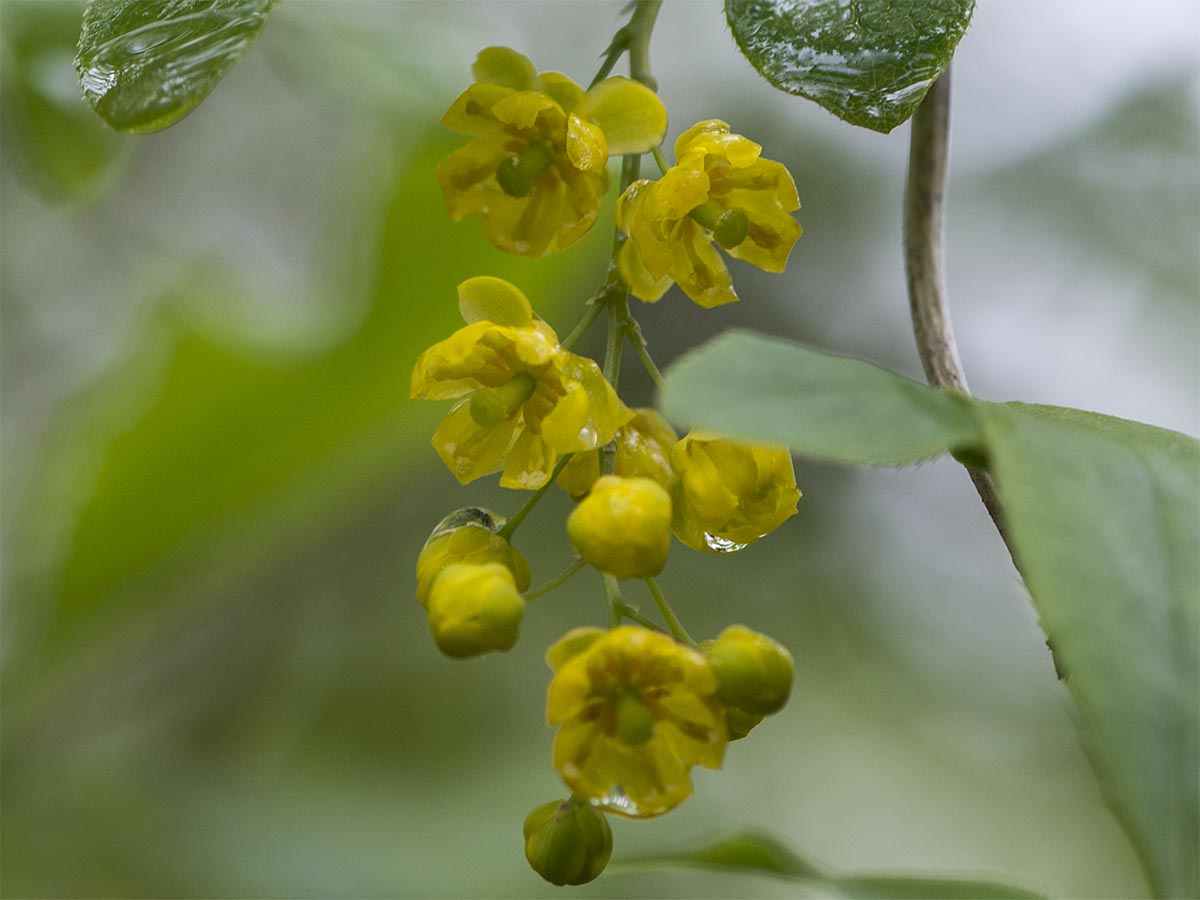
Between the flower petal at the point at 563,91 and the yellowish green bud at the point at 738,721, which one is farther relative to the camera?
the flower petal at the point at 563,91

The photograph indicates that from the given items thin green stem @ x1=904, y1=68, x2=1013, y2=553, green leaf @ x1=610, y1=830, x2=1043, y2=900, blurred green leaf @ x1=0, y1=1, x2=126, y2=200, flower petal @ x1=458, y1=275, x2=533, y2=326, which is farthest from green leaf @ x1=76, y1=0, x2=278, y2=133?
blurred green leaf @ x1=0, y1=1, x2=126, y2=200

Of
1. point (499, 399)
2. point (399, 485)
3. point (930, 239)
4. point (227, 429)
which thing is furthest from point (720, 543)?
point (399, 485)

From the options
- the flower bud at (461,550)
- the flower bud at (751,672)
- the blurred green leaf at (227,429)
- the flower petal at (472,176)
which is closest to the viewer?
the flower bud at (751,672)

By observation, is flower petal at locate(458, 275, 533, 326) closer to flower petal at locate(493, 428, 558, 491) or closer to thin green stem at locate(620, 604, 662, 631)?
flower petal at locate(493, 428, 558, 491)

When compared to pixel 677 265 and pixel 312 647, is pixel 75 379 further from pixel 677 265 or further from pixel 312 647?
pixel 677 265

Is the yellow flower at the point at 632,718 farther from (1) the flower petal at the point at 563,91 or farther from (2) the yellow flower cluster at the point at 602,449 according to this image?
(1) the flower petal at the point at 563,91

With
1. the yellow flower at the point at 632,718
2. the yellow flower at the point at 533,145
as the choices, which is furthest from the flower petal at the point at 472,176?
the yellow flower at the point at 632,718

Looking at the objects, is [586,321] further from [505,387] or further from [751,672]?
[751,672]
